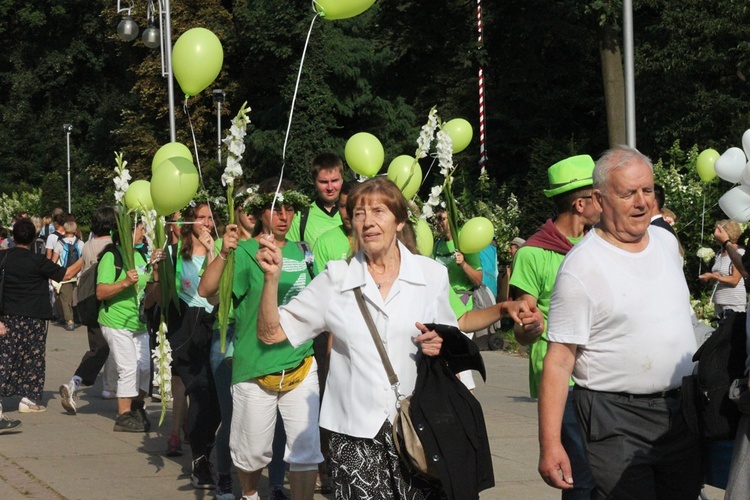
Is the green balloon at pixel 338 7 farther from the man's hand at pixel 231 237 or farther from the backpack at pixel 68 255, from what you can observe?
the backpack at pixel 68 255

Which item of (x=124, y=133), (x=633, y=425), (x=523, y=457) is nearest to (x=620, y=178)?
(x=633, y=425)

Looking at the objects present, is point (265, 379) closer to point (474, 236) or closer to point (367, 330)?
point (367, 330)

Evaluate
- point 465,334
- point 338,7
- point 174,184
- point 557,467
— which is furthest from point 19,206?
point 557,467

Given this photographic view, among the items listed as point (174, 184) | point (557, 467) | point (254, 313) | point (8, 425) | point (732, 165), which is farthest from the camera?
point (8, 425)

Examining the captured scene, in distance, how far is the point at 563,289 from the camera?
4.32 metres

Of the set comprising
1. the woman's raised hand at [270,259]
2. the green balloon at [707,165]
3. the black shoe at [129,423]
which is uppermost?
the green balloon at [707,165]

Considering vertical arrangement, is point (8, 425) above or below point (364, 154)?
below

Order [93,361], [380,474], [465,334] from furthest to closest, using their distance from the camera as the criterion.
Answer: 1. [93,361]
2. [465,334]
3. [380,474]

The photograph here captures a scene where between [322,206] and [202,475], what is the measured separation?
6.79 ft

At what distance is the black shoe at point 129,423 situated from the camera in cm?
1039

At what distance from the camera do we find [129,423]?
1041 cm

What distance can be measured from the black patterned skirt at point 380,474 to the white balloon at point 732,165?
199cm

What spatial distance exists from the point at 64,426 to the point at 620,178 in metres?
7.74

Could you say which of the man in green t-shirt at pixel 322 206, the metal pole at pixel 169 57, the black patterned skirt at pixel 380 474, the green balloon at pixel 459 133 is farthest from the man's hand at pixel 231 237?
the metal pole at pixel 169 57
